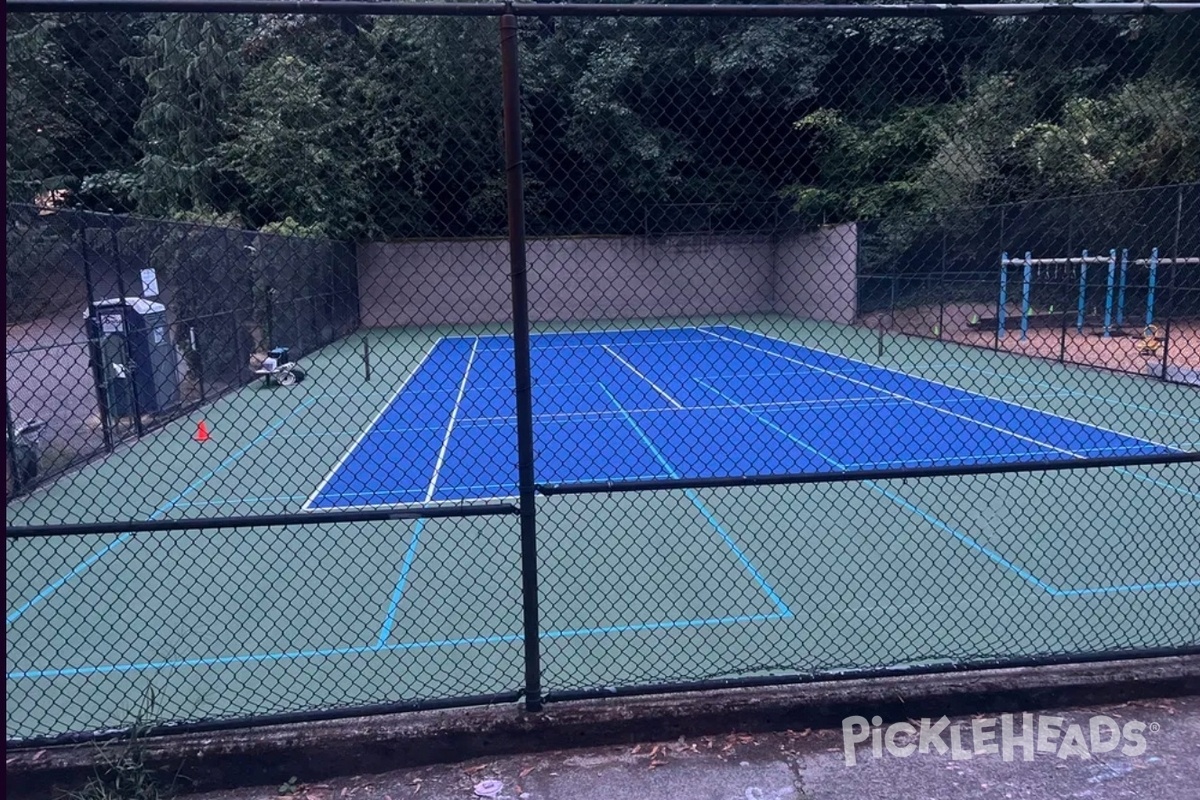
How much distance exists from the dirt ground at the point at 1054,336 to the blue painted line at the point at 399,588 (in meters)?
9.93

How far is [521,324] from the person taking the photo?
3604mm

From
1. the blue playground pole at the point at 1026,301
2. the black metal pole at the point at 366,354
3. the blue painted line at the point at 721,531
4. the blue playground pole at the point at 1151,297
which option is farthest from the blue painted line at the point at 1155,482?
the black metal pole at the point at 366,354

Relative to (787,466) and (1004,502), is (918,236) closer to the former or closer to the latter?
(787,466)

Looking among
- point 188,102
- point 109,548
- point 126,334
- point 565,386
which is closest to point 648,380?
point 565,386

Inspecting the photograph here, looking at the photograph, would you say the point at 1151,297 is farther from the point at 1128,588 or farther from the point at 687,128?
the point at 1128,588

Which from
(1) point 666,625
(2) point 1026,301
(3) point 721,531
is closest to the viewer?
(1) point 666,625

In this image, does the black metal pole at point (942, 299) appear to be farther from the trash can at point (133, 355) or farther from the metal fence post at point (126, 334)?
the metal fence post at point (126, 334)

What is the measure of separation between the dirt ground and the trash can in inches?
452

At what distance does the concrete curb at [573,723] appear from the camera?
3484 millimetres

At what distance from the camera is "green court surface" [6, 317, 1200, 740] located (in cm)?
480

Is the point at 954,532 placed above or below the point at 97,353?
below

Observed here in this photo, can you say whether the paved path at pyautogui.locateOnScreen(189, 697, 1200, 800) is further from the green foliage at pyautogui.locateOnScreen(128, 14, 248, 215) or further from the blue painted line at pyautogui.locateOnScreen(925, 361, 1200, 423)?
the green foliage at pyautogui.locateOnScreen(128, 14, 248, 215)

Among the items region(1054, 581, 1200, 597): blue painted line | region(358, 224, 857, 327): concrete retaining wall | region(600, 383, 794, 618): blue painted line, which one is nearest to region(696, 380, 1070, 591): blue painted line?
region(1054, 581, 1200, 597): blue painted line

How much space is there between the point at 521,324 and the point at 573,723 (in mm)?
1541
